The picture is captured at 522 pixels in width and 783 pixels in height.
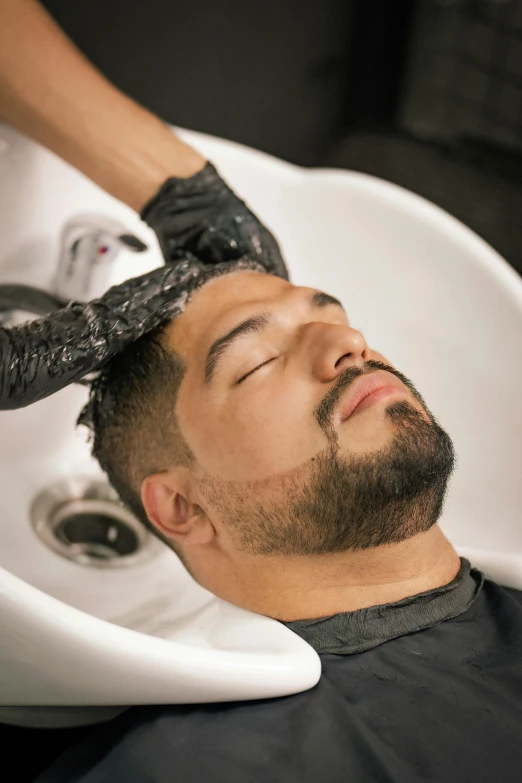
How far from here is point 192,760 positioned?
2.97ft

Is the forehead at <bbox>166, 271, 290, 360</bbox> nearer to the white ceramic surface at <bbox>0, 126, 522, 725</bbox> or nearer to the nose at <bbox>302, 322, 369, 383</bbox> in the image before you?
the nose at <bbox>302, 322, 369, 383</bbox>

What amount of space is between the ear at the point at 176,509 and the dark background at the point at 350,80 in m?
0.97

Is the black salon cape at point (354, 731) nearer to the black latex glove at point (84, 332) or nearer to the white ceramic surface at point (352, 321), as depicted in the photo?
the white ceramic surface at point (352, 321)

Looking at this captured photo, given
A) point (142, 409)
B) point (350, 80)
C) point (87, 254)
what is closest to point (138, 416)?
point (142, 409)

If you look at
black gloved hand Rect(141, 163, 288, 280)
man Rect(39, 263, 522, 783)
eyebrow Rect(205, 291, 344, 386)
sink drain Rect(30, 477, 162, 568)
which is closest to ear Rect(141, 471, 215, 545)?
man Rect(39, 263, 522, 783)

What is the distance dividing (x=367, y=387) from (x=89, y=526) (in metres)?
0.61

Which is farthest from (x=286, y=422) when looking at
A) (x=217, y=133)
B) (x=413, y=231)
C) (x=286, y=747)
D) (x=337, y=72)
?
(x=337, y=72)

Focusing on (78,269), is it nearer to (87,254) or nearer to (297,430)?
(87,254)

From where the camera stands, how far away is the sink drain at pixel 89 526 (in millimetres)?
1396

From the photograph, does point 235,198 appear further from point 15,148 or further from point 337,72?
point 337,72

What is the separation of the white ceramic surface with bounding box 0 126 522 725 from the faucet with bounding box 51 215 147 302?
2cm

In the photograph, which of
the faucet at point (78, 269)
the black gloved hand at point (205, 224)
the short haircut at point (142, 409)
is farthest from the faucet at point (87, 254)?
the short haircut at point (142, 409)

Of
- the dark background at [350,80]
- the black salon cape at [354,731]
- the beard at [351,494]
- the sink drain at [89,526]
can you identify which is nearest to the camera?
the black salon cape at [354,731]

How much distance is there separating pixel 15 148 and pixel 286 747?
0.92 meters
